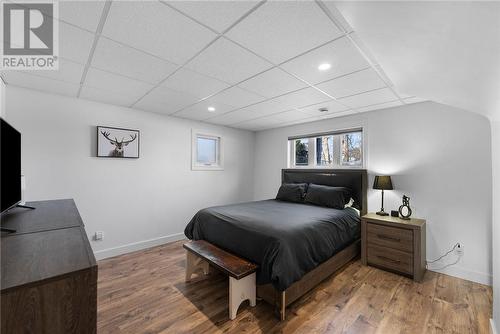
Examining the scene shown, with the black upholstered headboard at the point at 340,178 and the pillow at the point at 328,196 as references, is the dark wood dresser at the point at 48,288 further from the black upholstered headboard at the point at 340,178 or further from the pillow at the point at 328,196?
the black upholstered headboard at the point at 340,178

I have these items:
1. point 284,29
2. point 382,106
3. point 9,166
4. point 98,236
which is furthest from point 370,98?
point 98,236

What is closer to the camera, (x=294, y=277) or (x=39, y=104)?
(x=294, y=277)

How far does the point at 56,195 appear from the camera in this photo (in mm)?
2721

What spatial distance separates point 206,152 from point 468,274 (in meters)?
4.36

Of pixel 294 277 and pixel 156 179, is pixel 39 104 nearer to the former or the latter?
A: pixel 156 179

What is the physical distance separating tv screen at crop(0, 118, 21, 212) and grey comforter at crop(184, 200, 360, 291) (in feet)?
5.71

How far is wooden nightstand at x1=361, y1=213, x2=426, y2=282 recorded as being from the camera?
98.0 inches

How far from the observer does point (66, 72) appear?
2105mm

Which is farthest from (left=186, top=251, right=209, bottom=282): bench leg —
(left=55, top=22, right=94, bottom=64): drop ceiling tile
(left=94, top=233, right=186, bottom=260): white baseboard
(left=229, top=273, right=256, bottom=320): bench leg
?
(left=55, top=22, right=94, bottom=64): drop ceiling tile

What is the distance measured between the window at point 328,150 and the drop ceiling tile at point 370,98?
709mm

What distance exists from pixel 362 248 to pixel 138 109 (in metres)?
4.00

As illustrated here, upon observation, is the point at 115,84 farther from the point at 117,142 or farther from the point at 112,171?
the point at 112,171

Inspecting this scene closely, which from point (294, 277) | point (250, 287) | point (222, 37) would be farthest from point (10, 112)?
point (294, 277)

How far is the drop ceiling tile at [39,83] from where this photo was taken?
7.21 feet
